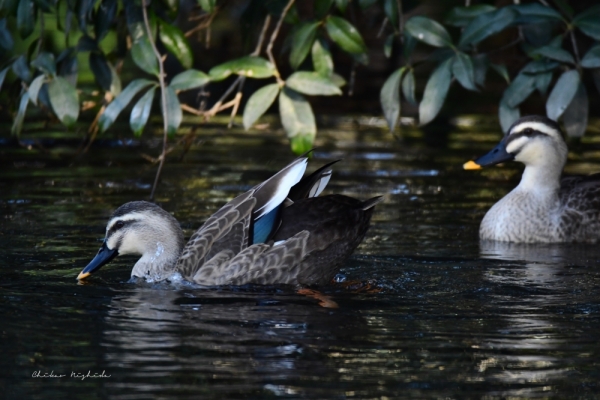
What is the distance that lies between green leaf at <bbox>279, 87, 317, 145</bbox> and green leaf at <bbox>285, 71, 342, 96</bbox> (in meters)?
0.15

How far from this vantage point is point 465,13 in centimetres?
751

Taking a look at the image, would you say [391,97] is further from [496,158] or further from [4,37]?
[4,37]

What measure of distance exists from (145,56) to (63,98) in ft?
2.02

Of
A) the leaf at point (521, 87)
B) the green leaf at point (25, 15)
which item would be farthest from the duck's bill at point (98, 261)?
the leaf at point (521, 87)

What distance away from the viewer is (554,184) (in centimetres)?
968

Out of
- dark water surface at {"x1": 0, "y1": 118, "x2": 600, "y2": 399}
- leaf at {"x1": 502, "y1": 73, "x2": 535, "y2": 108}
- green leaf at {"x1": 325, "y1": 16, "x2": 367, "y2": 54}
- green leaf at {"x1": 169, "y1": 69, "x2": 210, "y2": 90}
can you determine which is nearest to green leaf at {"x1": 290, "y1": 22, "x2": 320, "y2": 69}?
green leaf at {"x1": 325, "y1": 16, "x2": 367, "y2": 54}

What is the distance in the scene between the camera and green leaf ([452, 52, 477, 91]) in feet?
22.7

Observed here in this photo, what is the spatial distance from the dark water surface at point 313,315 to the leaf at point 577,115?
98 centimetres

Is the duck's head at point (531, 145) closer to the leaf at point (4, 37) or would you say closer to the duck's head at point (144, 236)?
the duck's head at point (144, 236)

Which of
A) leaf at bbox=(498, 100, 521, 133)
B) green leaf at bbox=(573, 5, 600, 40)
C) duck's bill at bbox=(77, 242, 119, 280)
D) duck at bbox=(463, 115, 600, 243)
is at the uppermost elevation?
green leaf at bbox=(573, 5, 600, 40)

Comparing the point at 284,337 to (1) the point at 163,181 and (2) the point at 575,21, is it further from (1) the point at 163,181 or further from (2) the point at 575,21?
(1) the point at 163,181

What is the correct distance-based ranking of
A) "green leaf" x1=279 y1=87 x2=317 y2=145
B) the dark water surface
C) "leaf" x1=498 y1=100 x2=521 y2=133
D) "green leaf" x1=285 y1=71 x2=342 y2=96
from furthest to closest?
"leaf" x1=498 y1=100 x2=521 y2=133 → "green leaf" x1=279 y1=87 x2=317 y2=145 → "green leaf" x1=285 y1=71 x2=342 y2=96 → the dark water surface

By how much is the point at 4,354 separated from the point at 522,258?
4256mm

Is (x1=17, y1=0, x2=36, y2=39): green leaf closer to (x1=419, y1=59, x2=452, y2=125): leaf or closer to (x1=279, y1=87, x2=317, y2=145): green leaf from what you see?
(x1=279, y1=87, x2=317, y2=145): green leaf
